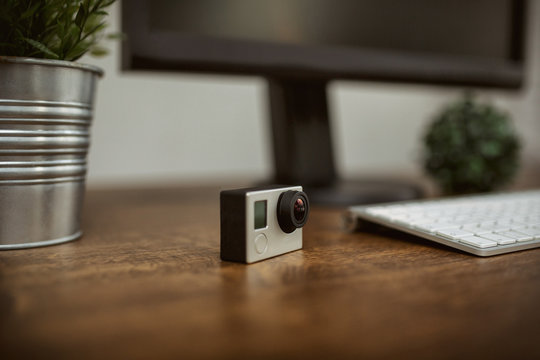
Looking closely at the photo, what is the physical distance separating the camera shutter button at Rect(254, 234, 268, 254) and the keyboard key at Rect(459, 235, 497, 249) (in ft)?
0.57

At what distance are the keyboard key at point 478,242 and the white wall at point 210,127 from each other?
1.76ft

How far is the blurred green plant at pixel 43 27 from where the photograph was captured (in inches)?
15.0

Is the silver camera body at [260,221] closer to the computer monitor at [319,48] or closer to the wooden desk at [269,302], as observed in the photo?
the wooden desk at [269,302]

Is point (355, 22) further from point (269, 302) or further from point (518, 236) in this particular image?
point (269, 302)

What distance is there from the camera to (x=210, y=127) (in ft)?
3.87

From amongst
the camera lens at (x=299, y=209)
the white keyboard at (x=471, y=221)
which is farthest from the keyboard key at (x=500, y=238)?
the camera lens at (x=299, y=209)

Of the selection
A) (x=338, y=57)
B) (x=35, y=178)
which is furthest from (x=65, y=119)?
(x=338, y=57)

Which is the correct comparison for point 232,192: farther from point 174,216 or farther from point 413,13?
point 413,13

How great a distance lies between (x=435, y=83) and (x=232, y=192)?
60cm

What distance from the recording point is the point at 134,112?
3.52ft

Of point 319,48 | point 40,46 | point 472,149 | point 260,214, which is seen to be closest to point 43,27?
point 40,46

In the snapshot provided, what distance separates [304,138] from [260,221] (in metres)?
0.40

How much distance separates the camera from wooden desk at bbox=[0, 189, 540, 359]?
0.72ft

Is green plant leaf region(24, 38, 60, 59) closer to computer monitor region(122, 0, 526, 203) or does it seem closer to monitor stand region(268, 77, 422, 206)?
computer monitor region(122, 0, 526, 203)
